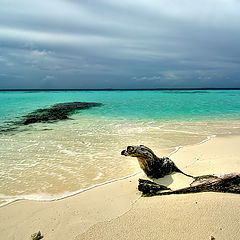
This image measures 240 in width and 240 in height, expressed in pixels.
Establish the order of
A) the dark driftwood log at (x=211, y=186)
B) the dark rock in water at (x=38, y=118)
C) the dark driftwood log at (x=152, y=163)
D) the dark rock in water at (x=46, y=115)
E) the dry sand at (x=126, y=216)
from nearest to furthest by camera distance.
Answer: the dry sand at (x=126, y=216)
the dark driftwood log at (x=211, y=186)
the dark driftwood log at (x=152, y=163)
the dark rock in water at (x=38, y=118)
the dark rock in water at (x=46, y=115)

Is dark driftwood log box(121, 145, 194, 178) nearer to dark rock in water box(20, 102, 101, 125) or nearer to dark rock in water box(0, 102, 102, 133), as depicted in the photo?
dark rock in water box(0, 102, 102, 133)

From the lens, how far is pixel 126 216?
4895mm

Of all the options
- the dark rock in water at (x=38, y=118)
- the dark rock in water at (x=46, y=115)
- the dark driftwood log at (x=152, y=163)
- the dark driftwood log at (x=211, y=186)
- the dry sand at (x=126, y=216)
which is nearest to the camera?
the dry sand at (x=126, y=216)

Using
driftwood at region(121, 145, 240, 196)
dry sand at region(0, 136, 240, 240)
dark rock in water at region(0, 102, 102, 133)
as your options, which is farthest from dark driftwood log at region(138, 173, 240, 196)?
dark rock in water at region(0, 102, 102, 133)

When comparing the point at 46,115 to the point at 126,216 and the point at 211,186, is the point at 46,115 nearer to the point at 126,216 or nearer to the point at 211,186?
the point at 126,216

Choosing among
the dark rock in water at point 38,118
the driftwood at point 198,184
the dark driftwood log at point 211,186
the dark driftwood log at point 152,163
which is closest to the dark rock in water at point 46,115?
the dark rock in water at point 38,118

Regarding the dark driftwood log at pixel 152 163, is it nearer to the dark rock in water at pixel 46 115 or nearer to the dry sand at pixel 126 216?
the dry sand at pixel 126 216

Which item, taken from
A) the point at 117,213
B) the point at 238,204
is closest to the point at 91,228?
the point at 117,213

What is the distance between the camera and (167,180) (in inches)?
266

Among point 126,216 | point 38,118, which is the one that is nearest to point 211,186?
point 126,216

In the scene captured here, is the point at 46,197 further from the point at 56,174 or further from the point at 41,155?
the point at 41,155

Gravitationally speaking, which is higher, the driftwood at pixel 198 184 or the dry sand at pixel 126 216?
the driftwood at pixel 198 184

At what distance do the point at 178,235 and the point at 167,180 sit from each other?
2698 millimetres

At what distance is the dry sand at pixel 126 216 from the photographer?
4.24 meters
